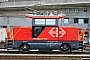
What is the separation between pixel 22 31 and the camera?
1673 centimetres

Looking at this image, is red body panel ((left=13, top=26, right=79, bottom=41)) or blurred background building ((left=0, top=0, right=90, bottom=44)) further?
blurred background building ((left=0, top=0, right=90, bottom=44))

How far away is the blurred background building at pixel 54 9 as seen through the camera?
127 ft

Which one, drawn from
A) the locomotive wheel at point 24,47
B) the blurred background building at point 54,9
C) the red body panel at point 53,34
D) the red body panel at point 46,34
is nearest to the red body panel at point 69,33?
the red body panel at point 53,34

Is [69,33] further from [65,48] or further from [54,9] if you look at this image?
[54,9]

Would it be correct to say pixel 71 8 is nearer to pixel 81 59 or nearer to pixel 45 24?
pixel 45 24

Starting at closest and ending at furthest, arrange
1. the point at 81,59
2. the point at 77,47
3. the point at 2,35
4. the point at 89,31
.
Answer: the point at 81,59, the point at 77,47, the point at 2,35, the point at 89,31

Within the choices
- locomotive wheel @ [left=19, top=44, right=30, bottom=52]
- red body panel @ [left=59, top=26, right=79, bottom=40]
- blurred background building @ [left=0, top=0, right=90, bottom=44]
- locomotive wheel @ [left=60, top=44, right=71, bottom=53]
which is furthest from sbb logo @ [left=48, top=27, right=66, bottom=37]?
blurred background building @ [left=0, top=0, right=90, bottom=44]

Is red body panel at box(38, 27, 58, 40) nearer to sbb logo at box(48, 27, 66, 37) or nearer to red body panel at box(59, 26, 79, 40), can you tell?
sbb logo at box(48, 27, 66, 37)

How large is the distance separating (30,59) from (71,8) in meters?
27.9

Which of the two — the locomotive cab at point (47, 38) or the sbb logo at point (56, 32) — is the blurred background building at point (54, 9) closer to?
the locomotive cab at point (47, 38)

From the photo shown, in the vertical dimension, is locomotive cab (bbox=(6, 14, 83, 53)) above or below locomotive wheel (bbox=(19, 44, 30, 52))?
above

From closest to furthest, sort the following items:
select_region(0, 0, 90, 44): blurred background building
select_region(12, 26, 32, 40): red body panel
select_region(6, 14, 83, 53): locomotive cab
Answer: select_region(6, 14, 83, 53): locomotive cab, select_region(12, 26, 32, 40): red body panel, select_region(0, 0, 90, 44): blurred background building

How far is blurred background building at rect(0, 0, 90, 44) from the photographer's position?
3878 centimetres

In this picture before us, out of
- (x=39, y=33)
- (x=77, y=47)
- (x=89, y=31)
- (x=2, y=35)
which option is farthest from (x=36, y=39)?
(x=89, y=31)
